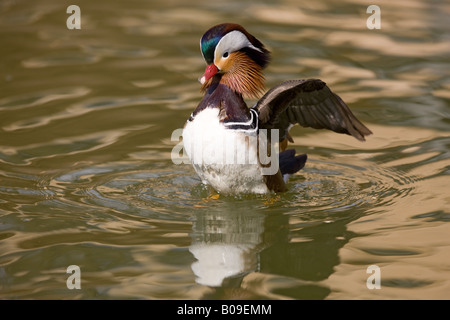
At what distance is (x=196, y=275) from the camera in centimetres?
413

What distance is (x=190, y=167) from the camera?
5906 millimetres

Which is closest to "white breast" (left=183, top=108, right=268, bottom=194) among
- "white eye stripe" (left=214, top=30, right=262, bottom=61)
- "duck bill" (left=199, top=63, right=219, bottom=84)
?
"duck bill" (left=199, top=63, right=219, bottom=84)

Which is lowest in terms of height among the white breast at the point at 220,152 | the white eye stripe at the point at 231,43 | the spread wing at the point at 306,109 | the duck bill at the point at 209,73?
the white breast at the point at 220,152

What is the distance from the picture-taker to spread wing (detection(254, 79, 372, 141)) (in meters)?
4.86

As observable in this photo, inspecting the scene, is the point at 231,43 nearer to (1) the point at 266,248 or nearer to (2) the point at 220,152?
(2) the point at 220,152

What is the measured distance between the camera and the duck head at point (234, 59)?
481cm

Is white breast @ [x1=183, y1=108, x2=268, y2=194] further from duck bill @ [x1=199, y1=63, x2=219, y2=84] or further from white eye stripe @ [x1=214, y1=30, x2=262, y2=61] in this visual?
white eye stripe @ [x1=214, y1=30, x2=262, y2=61]

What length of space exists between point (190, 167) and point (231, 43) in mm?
1286

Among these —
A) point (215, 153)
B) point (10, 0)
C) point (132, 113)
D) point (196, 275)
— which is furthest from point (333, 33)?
point (196, 275)

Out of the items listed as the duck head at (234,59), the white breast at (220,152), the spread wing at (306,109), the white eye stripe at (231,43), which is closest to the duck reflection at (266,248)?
the white breast at (220,152)

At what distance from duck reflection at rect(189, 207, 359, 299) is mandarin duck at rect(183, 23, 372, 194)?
26cm

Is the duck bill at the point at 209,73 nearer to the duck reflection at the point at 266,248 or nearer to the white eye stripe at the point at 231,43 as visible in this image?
the white eye stripe at the point at 231,43

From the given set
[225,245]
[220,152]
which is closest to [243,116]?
[220,152]

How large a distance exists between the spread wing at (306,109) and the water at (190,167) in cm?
46
